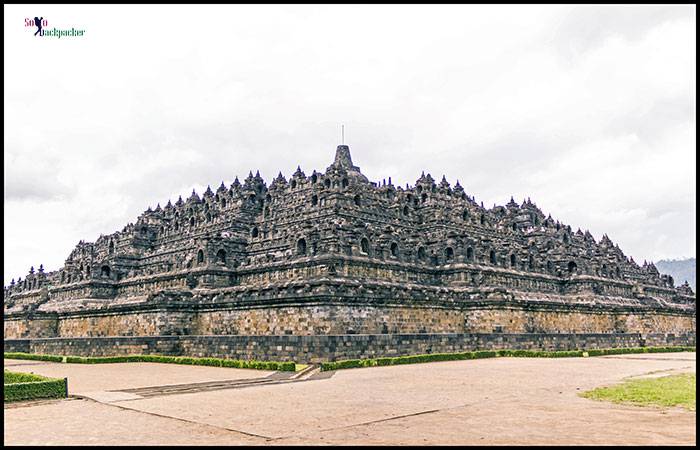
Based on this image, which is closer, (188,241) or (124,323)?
(124,323)

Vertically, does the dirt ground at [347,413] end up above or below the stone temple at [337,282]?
below

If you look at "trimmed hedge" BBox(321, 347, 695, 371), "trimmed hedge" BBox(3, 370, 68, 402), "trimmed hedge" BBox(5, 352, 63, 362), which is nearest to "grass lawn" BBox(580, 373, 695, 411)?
"trimmed hedge" BBox(321, 347, 695, 371)

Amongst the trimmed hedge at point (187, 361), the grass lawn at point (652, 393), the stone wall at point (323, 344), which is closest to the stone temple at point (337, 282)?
the stone wall at point (323, 344)

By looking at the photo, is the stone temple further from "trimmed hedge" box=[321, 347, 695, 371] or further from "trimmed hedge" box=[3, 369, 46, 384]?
"trimmed hedge" box=[3, 369, 46, 384]

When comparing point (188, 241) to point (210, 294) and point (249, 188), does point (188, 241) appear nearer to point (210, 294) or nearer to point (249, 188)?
point (249, 188)

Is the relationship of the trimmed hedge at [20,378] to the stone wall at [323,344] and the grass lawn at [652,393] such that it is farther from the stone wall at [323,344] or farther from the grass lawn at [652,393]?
the grass lawn at [652,393]

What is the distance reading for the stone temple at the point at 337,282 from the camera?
3922 centimetres

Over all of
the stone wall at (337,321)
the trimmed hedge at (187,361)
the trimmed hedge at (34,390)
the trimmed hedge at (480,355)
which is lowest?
the trimmed hedge at (480,355)

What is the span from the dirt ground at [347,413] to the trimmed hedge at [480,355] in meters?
5.12

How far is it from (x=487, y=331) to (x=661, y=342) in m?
17.5

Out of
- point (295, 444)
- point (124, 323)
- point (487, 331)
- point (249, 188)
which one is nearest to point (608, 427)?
point (295, 444)

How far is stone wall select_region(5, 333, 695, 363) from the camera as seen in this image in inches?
1344

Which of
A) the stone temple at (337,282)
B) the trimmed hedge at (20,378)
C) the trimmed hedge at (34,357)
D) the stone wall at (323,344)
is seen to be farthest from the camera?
the trimmed hedge at (34,357)

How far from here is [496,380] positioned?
2523 centimetres
